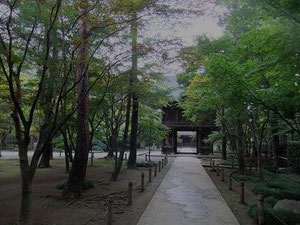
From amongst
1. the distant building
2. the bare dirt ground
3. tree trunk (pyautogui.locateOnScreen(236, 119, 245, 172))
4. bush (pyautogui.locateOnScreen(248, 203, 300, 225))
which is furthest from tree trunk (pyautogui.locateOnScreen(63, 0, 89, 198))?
the distant building

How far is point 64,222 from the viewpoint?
8.06 m

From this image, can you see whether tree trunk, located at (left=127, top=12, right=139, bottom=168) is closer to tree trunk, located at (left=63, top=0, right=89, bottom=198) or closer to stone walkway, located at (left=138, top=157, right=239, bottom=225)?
tree trunk, located at (left=63, top=0, right=89, bottom=198)

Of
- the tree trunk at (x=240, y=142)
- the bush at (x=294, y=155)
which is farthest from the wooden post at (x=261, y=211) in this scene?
the bush at (x=294, y=155)

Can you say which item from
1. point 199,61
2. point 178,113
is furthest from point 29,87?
point 178,113

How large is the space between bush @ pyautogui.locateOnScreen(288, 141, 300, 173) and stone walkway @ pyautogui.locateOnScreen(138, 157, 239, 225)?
912cm

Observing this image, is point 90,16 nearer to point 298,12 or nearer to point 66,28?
point 66,28

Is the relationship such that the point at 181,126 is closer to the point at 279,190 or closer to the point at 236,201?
the point at 279,190

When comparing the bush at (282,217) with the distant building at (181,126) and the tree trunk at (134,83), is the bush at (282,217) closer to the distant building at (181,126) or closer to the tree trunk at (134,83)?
the tree trunk at (134,83)

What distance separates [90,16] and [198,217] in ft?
19.7

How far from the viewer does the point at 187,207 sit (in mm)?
9688

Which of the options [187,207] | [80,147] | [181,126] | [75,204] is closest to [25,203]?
[75,204]

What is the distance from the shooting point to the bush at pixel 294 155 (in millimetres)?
20172

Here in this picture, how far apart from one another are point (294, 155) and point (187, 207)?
13.8m

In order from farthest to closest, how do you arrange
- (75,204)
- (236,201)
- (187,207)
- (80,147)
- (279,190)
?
(279,190) < (80,147) < (236,201) < (75,204) < (187,207)
